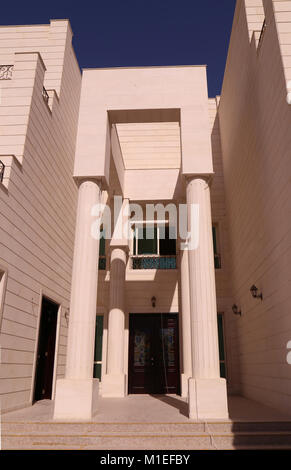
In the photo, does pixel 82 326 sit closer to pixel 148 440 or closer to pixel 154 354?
pixel 148 440

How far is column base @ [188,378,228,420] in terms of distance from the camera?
19.9 ft

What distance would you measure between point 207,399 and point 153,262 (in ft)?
24.0

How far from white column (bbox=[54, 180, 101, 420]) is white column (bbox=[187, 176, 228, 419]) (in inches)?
75.9

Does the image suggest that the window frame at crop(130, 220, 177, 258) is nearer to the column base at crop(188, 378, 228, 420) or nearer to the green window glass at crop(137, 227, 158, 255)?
the green window glass at crop(137, 227, 158, 255)

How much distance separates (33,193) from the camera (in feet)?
28.1

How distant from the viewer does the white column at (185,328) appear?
10.2 meters

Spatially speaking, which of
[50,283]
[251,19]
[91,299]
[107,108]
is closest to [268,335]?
[91,299]

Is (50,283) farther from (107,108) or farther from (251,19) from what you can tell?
(251,19)

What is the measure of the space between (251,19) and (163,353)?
1064 cm

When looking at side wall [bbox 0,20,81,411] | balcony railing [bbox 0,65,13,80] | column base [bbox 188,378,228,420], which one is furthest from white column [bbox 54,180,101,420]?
balcony railing [bbox 0,65,13,80]

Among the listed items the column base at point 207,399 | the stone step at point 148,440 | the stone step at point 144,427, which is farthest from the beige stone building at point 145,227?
the stone step at point 148,440

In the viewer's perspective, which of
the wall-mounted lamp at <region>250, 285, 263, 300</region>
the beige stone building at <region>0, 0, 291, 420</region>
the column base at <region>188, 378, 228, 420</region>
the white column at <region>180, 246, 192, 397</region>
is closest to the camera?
the column base at <region>188, 378, 228, 420</region>

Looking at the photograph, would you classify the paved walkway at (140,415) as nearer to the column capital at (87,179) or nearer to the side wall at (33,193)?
the side wall at (33,193)

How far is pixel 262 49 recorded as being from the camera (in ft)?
27.1
